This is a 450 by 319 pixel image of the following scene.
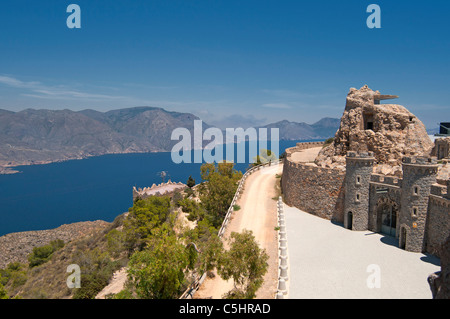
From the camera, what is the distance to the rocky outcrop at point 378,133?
29.1 m

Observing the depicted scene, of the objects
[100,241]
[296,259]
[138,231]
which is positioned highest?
[296,259]

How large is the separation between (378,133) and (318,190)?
8.62 meters

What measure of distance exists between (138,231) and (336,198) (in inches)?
895

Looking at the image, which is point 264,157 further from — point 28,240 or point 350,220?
point 28,240

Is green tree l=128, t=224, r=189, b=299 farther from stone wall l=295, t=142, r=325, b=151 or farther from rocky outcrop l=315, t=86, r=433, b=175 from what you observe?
stone wall l=295, t=142, r=325, b=151

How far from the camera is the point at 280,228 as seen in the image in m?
25.9

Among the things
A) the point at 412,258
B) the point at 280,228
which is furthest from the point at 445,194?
the point at 280,228

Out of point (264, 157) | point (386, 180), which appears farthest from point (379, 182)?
point (264, 157)

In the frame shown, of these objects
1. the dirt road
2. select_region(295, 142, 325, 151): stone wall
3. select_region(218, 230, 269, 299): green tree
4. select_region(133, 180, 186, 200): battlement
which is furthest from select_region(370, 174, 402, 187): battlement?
select_region(133, 180, 186, 200): battlement

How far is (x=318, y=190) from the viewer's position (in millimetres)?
29344

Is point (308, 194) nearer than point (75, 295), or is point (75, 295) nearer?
point (75, 295)

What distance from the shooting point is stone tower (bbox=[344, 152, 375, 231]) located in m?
25.0

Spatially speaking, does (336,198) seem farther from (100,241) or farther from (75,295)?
(100,241)

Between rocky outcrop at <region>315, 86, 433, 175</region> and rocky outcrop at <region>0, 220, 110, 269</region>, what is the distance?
51.4 meters
